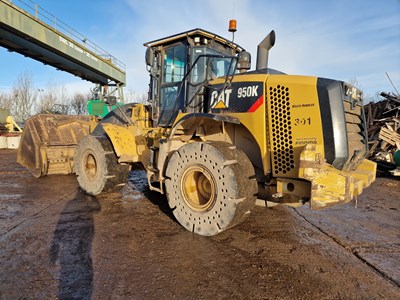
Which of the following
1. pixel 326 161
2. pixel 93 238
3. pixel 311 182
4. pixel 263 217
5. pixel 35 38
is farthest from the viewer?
pixel 35 38

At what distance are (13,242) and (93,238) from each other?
0.87 m

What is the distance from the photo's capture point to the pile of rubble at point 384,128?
421 inches

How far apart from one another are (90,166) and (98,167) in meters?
0.47

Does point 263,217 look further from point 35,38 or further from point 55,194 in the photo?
point 35,38

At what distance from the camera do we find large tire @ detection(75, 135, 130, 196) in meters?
5.20

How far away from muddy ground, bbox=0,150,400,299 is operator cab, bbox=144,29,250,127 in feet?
5.76

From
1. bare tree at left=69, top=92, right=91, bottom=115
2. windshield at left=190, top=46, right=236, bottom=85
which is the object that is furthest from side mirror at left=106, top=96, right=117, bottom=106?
bare tree at left=69, top=92, right=91, bottom=115

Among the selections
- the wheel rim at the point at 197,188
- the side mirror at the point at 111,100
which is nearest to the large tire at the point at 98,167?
the side mirror at the point at 111,100

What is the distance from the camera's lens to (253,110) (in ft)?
11.7

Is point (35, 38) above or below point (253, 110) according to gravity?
above

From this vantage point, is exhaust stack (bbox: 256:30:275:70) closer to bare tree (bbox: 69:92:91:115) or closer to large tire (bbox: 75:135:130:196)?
large tire (bbox: 75:135:130:196)

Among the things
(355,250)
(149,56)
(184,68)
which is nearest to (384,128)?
(355,250)

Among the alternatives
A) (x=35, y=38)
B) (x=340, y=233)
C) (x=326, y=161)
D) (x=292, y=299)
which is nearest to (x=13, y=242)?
(x=292, y=299)

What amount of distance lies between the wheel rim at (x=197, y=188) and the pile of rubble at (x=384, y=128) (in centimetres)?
856
